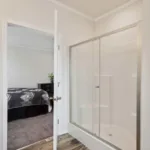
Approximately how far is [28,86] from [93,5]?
167 inches

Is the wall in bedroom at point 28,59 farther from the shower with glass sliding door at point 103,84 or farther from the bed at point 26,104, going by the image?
the shower with glass sliding door at point 103,84

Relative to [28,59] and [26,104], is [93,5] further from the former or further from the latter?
[28,59]

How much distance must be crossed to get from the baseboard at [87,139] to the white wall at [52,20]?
220mm

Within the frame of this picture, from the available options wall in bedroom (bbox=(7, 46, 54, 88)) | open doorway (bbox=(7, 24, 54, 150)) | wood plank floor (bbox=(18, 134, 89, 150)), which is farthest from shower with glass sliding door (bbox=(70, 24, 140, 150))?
wall in bedroom (bbox=(7, 46, 54, 88))

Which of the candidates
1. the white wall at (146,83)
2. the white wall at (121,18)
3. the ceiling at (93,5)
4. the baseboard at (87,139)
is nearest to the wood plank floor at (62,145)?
the baseboard at (87,139)

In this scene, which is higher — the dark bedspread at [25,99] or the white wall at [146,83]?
the white wall at [146,83]

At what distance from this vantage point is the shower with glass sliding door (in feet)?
8.21

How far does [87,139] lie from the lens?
7.04 ft

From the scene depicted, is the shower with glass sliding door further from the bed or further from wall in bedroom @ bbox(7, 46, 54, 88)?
wall in bedroom @ bbox(7, 46, 54, 88)

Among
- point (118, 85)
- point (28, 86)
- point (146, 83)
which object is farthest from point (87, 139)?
point (28, 86)

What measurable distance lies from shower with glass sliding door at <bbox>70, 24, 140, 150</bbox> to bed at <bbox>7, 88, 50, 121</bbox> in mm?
1467

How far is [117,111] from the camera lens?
2.67 metres

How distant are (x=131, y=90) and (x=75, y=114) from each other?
4.07 feet

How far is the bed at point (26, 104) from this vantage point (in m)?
3.38
